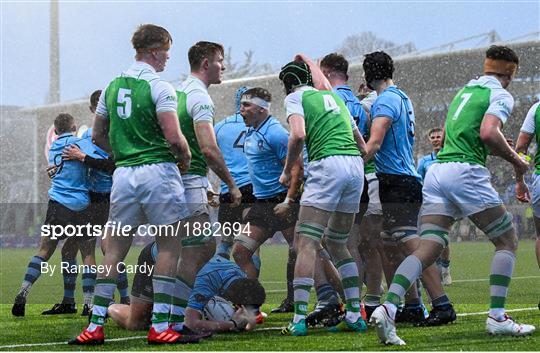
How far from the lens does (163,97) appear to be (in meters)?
6.70

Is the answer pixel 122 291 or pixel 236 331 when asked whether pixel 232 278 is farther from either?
pixel 122 291

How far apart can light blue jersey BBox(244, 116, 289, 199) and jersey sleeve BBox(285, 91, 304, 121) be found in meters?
1.26

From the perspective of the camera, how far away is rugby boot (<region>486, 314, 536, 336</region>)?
684 centimetres

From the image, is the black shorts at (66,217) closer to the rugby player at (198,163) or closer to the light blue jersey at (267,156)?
the light blue jersey at (267,156)

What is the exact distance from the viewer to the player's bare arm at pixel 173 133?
6.63 metres

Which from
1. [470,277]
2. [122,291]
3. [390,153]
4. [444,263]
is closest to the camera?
[390,153]

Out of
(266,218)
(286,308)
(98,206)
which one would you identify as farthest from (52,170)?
(266,218)

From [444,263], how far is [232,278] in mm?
5920

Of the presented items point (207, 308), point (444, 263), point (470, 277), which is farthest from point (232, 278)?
point (470, 277)

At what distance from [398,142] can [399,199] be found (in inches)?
18.5

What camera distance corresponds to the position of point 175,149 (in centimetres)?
670

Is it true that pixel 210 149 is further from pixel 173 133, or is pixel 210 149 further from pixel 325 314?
pixel 325 314

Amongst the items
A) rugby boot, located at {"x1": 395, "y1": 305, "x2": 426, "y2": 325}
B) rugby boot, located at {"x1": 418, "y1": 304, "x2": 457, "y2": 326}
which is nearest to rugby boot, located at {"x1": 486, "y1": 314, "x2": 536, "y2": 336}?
rugby boot, located at {"x1": 418, "y1": 304, "x2": 457, "y2": 326}

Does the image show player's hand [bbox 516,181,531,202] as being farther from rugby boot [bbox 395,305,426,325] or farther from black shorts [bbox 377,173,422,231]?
rugby boot [bbox 395,305,426,325]
